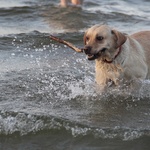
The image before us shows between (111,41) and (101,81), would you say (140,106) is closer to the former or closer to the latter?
(101,81)

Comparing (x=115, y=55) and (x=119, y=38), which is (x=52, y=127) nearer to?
(x=115, y=55)

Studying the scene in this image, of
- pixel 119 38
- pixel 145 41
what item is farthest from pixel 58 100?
pixel 145 41

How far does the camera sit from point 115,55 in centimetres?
673

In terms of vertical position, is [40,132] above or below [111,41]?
below

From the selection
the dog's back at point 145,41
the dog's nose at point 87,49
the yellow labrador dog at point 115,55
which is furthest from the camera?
the dog's back at point 145,41

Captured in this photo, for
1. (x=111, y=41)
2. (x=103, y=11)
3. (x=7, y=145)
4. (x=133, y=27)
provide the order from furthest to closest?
(x=103, y=11) < (x=133, y=27) < (x=111, y=41) < (x=7, y=145)

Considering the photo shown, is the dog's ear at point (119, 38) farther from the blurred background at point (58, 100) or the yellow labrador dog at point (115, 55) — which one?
the blurred background at point (58, 100)

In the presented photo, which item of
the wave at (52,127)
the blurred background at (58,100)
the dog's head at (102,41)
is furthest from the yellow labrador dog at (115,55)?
the wave at (52,127)

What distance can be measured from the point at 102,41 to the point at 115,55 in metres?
0.32

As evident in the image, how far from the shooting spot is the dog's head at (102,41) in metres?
6.43

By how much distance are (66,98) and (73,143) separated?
1506mm

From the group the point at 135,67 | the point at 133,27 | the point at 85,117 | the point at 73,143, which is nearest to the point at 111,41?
the point at 135,67

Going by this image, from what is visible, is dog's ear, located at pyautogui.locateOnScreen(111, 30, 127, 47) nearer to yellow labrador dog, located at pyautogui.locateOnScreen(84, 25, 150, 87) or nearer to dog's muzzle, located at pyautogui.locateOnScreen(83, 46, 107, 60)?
yellow labrador dog, located at pyautogui.locateOnScreen(84, 25, 150, 87)

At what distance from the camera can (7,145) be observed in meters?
5.81
